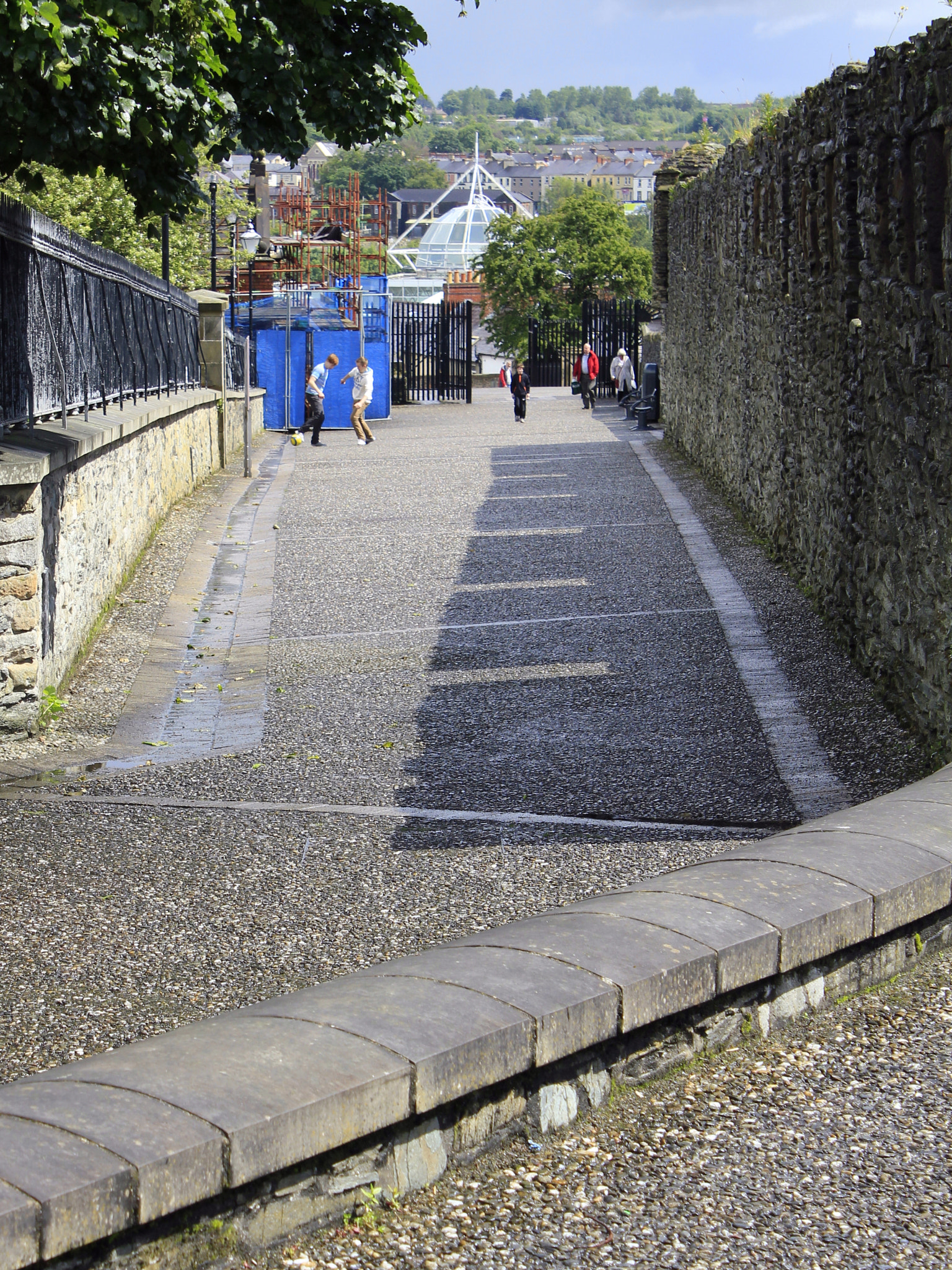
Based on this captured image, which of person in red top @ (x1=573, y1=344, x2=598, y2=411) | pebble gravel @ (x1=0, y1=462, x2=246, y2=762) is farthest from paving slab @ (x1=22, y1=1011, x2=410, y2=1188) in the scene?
person in red top @ (x1=573, y1=344, x2=598, y2=411)

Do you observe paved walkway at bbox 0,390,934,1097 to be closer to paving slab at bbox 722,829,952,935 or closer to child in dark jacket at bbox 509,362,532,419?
paving slab at bbox 722,829,952,935

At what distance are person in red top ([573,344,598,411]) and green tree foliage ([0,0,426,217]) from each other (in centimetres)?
2581

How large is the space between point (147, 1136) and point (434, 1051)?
0.56 meters

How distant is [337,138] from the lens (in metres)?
8.67

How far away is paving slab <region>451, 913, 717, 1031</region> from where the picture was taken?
9.69 feet

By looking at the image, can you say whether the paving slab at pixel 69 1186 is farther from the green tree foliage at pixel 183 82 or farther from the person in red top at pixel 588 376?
the person in red top at pixel 588 376

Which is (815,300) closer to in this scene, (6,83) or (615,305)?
(6,83)

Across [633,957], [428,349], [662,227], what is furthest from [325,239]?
[633,957]

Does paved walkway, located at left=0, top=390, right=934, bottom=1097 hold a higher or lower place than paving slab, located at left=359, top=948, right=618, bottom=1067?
lower

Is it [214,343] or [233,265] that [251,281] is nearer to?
[233,265]

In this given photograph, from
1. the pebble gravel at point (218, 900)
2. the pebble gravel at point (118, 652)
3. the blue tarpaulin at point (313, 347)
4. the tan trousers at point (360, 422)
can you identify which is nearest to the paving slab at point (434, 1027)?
the pebble gravel at point (218, 900)

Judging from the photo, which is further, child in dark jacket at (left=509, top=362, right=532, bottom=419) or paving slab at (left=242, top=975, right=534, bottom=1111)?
child in dark jacket at (left=509, top=362, right=532, bottom=419)

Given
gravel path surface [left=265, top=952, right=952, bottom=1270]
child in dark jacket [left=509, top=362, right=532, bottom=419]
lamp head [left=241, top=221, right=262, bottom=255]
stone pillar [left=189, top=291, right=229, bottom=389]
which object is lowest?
gravel path surface [left=265, top=952, right=952, bottom=1270]

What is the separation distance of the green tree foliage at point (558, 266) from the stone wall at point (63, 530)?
62.3 meters
